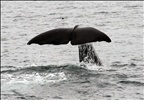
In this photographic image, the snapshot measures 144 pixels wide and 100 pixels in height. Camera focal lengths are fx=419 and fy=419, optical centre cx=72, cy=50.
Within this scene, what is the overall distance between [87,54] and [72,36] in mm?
1534

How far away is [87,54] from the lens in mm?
11547

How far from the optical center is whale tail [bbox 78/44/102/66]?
11492 mm

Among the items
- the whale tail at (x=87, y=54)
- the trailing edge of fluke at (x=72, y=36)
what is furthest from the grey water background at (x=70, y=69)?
the trailing edge of fluke at (x=72, y=36)

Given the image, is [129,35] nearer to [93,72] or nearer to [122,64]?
[122,64]

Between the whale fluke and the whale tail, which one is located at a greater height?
the whale fluke

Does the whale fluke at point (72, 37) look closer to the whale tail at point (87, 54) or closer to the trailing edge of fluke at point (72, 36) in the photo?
the trailing edge of fluke at point (72, 36)

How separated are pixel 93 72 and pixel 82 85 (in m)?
1.13

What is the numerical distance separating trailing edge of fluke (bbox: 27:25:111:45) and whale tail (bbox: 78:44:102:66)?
1.15 meters

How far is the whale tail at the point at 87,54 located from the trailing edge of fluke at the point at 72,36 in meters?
1.15

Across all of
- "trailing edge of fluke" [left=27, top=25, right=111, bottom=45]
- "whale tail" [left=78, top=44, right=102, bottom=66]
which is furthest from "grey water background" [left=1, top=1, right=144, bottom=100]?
"trailing edge of fluke" [left=27, top=25, right=111, bottom=45]

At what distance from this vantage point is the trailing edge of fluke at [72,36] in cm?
980

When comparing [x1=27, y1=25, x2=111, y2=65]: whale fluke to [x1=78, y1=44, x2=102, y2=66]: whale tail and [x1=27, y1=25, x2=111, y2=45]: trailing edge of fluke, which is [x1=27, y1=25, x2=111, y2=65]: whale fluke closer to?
[x1=27, y1=25, x2=111, y2=45]: trailing edge of fluke

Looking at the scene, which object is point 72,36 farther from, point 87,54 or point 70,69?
point 70,69

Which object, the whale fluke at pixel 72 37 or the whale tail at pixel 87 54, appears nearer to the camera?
the whale fluke at pixel 72 37
